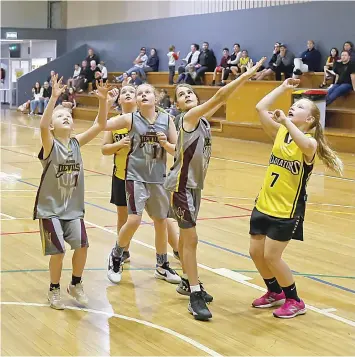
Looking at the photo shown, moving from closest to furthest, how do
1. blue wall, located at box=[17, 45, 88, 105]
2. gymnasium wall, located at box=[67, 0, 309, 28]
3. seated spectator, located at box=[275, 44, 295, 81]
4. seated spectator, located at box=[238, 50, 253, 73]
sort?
seated spectator, located at box=[275, 44, 295, 81]
seated spectator, located at box=[238, 50, 253, 73]
gymnasium wall, located at box=[67, 0, 309, 28]
blue wall, located at box=[17, 45, 88, 105]

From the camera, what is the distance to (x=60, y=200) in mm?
4715

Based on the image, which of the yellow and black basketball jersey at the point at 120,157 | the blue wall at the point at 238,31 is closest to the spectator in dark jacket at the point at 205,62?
the blue wall at the point at 238,31

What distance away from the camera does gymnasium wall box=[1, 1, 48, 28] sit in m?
29.4

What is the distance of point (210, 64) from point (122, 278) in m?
15.7

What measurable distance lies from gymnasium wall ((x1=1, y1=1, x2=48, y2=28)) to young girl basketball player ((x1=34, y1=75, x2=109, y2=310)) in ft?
86.1

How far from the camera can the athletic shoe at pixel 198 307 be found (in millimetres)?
4500

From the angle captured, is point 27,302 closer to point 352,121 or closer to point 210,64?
point 352,121

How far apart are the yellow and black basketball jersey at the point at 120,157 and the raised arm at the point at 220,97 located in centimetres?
127

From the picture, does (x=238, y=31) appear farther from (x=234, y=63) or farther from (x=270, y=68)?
(x=270, y=68)

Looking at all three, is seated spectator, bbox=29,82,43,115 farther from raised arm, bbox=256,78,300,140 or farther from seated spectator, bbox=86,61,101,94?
raised arm, bbox=256,78,300,140

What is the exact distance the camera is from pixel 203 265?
5.88m

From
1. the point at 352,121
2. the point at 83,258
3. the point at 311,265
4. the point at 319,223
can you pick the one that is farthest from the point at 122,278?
the point at 352,121

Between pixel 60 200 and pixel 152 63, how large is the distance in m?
19.2

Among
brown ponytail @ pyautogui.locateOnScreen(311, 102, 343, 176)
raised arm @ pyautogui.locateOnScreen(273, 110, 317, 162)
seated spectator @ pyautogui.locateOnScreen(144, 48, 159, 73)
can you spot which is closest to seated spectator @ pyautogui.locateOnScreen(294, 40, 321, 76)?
seated spectator @ pyautogui.locateOnScreen(144, 48, 159, 73)
